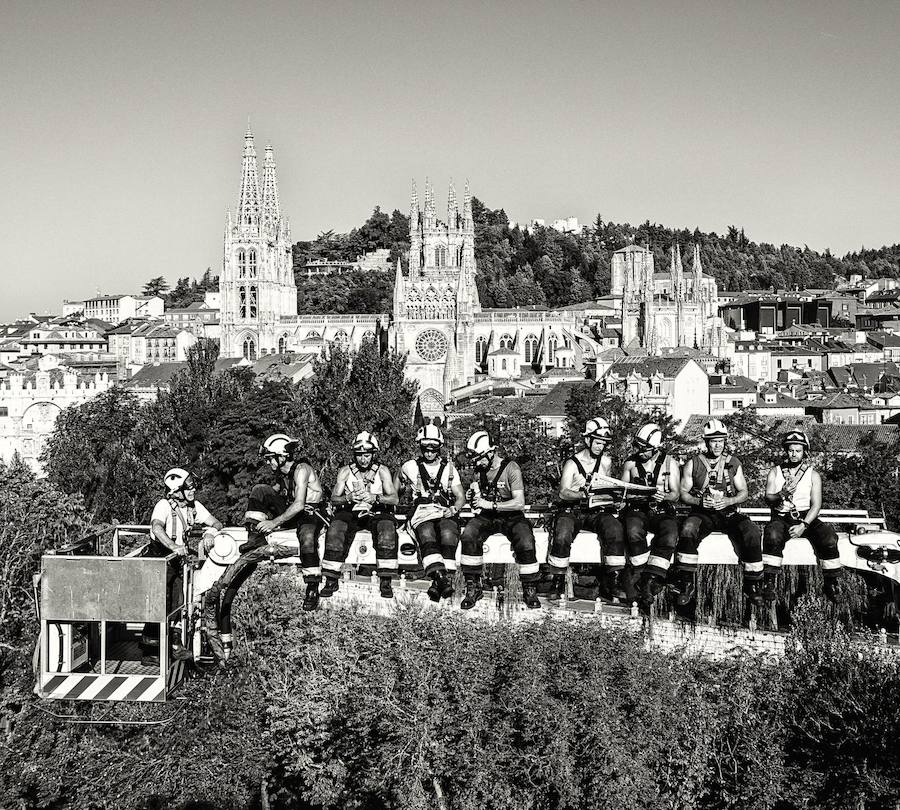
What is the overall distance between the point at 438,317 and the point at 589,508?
228 feet

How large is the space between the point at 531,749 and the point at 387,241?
135 m

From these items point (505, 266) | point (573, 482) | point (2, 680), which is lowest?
point (2, 680)

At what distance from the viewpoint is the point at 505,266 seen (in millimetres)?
134500

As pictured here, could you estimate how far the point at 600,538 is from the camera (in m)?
14.6

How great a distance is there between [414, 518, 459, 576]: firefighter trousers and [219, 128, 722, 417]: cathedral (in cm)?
6140

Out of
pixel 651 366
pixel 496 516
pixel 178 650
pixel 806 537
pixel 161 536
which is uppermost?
pixel 651 366

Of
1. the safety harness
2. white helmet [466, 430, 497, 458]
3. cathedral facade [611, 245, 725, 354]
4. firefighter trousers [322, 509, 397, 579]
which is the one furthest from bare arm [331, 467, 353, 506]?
cathedral facade [611, 245, 725, 354]

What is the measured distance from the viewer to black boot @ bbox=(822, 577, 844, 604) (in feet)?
52.5

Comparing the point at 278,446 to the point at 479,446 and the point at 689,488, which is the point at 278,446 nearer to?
the point at 479,446

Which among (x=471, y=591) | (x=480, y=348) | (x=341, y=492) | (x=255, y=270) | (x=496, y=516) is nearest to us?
(x=341, y=492)

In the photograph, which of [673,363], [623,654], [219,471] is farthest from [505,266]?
[623,654]

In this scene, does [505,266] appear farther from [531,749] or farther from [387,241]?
[531,749]

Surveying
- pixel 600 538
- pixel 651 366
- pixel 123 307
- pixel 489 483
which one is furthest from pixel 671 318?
pixel 489 483

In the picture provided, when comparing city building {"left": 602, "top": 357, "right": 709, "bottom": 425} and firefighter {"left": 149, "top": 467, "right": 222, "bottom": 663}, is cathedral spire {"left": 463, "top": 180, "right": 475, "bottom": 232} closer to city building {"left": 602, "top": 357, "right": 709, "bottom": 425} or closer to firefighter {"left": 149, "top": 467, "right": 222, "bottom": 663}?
city building {"left": 602, "top": 357, "right": 709, "bottom": 425}
